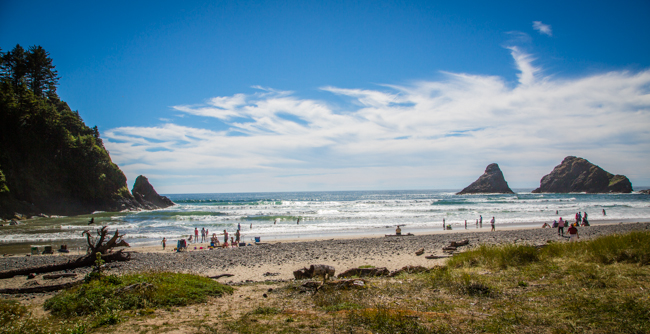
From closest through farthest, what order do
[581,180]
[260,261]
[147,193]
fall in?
[260,261]
[147,193]
[581,180]

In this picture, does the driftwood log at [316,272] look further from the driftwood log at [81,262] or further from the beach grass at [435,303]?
the driftwood log at [81,262]

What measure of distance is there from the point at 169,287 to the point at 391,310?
18.8ft

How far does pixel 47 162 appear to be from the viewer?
50281mm

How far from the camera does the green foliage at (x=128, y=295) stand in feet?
21.5

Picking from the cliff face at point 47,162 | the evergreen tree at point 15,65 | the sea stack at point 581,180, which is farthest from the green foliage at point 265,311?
the sea stack at point 581,180

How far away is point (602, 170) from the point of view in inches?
4382

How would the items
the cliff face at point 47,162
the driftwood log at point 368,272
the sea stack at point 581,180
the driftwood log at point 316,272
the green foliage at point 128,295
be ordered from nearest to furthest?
the green foliage at point 128,295 < the driftwood log at point 316,272 < the driftwood log at point 368,272 < the cliff face at point 47,162 < the sea stack at point 581,180

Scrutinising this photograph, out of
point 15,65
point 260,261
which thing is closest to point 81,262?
point 260,261

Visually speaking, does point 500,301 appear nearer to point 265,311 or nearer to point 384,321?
point 384,321

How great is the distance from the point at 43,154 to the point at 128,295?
60128 millimetres

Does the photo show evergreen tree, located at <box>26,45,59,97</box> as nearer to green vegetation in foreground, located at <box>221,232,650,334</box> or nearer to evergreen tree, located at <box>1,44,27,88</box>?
evergreen tree, located at <box>1,44,27,88</box>

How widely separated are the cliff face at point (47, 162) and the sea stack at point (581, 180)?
15011 centimetres

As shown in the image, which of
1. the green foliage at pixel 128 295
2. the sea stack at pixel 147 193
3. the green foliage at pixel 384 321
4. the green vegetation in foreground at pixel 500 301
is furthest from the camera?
the sea stack at pixel 147 193

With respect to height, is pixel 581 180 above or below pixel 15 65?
below
